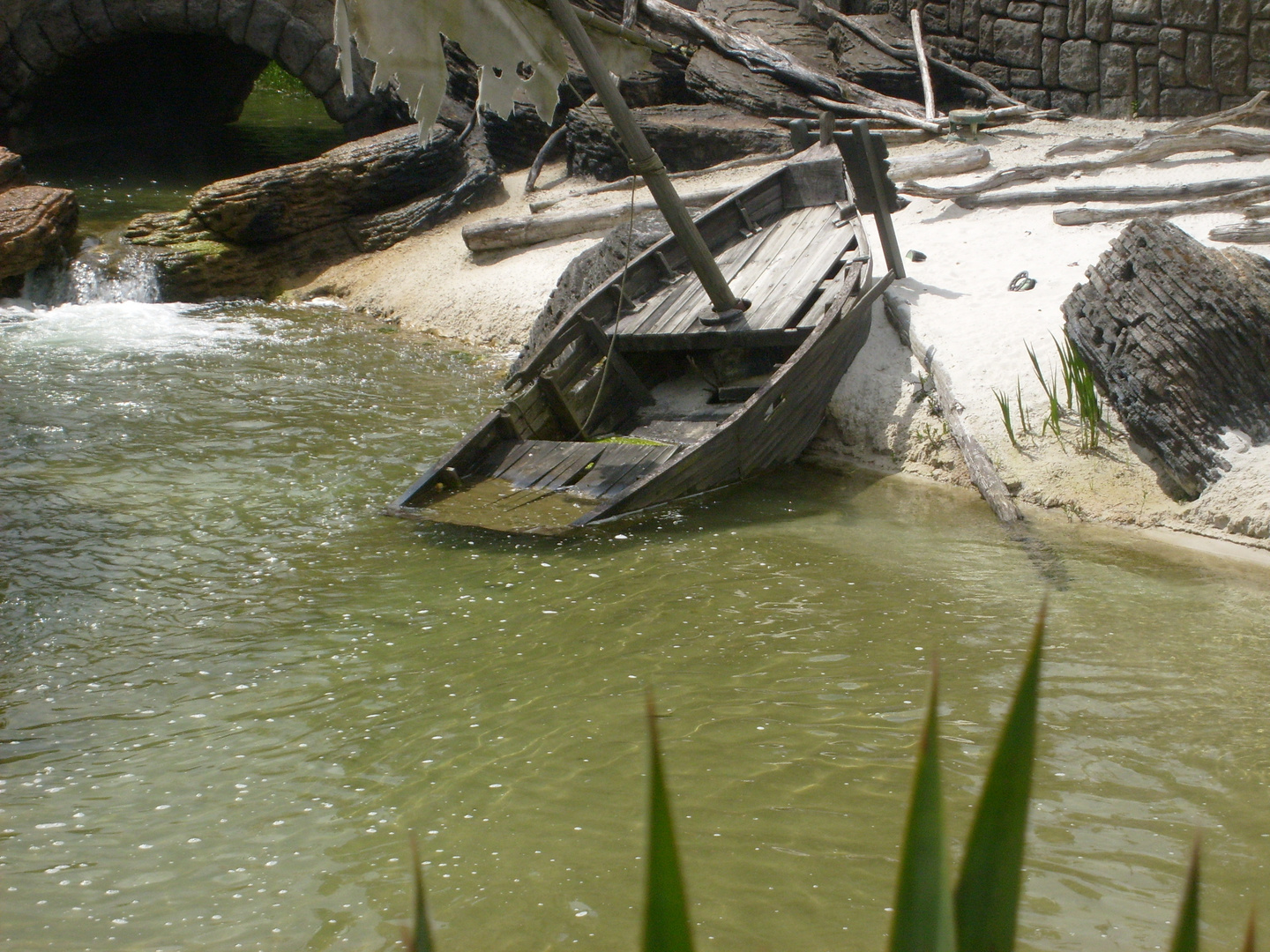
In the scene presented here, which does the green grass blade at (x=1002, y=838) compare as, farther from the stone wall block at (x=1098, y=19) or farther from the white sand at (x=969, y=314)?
the stone wall block at (x=1098, y=19)

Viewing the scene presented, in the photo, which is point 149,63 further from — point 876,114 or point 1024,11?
point 1024,11

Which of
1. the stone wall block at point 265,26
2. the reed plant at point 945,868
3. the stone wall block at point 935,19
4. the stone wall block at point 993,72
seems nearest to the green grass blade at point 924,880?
the reed plant at point 945,868

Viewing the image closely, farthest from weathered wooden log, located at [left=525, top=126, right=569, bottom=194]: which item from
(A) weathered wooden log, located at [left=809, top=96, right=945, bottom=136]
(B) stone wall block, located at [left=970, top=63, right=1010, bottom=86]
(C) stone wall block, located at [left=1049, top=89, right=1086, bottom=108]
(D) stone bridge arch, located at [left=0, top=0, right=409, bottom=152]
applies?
(C) stone wall block, located at [left=1049, top=89, right=1086, bottom=108]

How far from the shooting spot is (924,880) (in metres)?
0.75

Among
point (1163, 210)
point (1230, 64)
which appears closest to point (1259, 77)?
point (1230, 64)

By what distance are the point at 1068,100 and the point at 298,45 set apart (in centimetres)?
973

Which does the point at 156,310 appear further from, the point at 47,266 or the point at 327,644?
the point at 327,644

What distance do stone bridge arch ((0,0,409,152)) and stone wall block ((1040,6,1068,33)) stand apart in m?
8.12

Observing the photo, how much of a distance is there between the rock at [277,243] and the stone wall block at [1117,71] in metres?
7.13

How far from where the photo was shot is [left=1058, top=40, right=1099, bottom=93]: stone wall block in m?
12.2

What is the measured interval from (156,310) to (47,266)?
1207 millimetres

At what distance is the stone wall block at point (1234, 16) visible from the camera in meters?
11.1

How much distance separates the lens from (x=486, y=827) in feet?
9.31

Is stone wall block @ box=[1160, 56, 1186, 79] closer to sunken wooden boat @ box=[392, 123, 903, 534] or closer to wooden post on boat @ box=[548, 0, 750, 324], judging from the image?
sunken wooden boat @ box=[392, 123, 903, 534]
